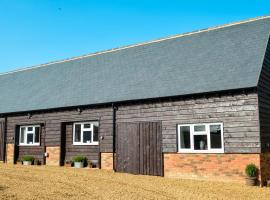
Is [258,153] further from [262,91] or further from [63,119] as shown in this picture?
[63,119]

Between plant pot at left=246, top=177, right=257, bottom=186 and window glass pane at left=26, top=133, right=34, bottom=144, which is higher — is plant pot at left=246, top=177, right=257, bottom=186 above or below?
below

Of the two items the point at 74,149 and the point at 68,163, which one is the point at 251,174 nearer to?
the point at 74,149

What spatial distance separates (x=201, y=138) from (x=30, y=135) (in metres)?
12.4

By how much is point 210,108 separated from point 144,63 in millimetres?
6318

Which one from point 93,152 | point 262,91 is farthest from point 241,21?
point 93,152

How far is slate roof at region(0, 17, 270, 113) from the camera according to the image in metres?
15.2

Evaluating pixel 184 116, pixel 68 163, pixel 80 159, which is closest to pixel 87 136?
pixel 80 159

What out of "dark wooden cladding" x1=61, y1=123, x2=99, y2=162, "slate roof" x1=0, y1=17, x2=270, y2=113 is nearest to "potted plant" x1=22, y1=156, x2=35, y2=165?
"dark wooden cladding" x1=61, y1=123, x2=99, y2=162

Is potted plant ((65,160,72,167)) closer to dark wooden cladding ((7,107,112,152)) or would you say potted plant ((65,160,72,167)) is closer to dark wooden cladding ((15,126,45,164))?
dark wooden cladding ((7,107,112,152))

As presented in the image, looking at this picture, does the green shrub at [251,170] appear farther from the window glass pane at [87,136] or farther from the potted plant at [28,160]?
the potted plant at [28,160]

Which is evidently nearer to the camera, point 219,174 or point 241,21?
point 219,174

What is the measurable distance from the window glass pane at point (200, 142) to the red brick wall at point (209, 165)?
1.20 ft

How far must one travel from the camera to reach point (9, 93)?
2620cm

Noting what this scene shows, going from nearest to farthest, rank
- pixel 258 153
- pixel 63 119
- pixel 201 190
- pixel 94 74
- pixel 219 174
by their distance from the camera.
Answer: pixel 201 190 < pixel 258 153 < pixel 219 174 < pixel 63 119 < pixel 94 74
